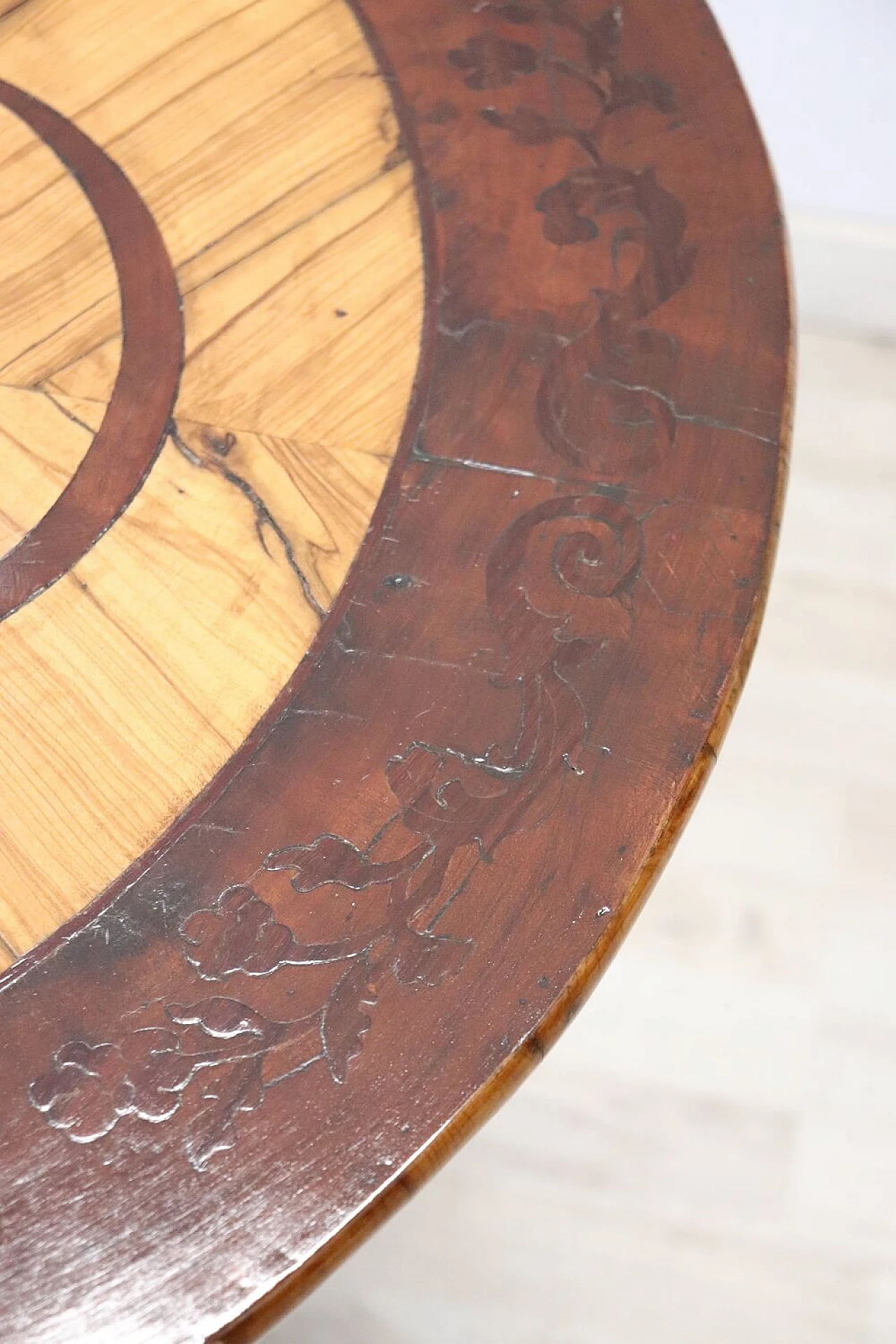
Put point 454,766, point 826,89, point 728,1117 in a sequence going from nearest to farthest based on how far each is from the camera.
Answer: point 454,766 → point 728,1117 → point 826,89

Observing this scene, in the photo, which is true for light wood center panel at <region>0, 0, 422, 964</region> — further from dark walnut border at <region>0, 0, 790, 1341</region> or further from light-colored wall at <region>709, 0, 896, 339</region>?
light-colored wall at <region>709, 0, 896, 339</region>

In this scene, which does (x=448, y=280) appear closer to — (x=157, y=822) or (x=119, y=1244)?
(x=157, y=822)

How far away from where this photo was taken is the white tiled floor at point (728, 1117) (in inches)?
42.9

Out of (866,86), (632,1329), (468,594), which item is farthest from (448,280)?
(866,86)

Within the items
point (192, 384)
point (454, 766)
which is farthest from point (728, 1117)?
point (192, 384)

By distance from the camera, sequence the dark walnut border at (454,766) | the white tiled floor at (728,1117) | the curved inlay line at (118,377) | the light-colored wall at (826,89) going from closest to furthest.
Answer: the dark walnut border at (454,766)
the curved inlay line at (118,377)
the white tiled floor at (728,1117)
the light-colored wall at (826,89)

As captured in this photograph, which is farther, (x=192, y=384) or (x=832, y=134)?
(x=832, y=134)

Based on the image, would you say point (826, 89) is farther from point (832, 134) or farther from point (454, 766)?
point (454, 766)

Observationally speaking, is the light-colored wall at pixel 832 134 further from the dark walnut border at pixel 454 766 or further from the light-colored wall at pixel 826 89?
the dark walnut border at pixel 454 766

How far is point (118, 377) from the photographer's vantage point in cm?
68

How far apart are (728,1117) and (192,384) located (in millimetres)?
848

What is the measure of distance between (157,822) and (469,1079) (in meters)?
0.18

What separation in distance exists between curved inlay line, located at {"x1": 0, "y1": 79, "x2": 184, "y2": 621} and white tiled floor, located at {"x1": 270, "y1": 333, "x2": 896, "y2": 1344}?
2.44 ft

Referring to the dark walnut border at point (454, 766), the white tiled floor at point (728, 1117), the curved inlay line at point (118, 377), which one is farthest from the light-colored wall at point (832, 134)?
the curved inlay line at point (118, 377)
